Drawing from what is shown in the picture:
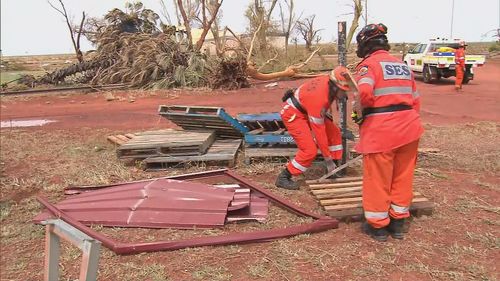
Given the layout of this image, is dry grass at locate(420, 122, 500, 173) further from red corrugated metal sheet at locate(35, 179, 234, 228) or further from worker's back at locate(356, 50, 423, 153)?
red corrugated metal sheet at locate(35, 179, 234, 228)

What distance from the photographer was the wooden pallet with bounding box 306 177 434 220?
13.9 feet

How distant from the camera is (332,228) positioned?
13.6ft

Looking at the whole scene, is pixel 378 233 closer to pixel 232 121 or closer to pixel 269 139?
pixel 269 139

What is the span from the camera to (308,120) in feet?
16.5

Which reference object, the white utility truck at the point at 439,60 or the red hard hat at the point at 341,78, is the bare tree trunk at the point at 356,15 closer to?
the white utility truck at the point at 439,60

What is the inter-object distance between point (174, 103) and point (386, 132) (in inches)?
419

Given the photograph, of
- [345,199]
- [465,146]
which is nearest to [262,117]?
[345,199]

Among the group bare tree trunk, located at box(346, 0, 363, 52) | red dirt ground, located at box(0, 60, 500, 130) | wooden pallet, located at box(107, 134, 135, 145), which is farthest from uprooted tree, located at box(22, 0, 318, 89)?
wooden pallet, located at box(107, 134, 135, 145)

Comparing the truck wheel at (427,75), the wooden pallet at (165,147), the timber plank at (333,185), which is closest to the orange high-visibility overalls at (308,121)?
the timber plank at (333,185)

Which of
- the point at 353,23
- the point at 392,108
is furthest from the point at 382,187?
the point at 353,23

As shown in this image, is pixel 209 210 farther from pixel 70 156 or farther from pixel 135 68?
pixel 135 68

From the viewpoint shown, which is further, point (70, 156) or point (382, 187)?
point (70, 156)

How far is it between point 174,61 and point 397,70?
14237 millimetres

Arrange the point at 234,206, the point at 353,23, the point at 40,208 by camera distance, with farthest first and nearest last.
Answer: the point at 353,23 < the point at 40,208 < the point at 234,206
